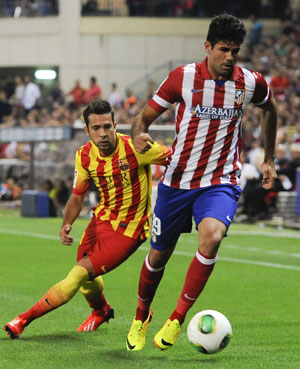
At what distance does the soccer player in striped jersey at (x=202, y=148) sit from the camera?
7.20 meters

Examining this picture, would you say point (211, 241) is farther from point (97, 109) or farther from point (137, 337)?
point (97, 109)

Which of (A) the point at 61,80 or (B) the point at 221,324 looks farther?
(A) the point at 61,80

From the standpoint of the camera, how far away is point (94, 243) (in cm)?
817

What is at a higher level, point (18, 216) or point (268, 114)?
point (268, 114)

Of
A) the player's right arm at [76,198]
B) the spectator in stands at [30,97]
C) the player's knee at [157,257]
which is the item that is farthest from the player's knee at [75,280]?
the spectator in stands at [30,97]

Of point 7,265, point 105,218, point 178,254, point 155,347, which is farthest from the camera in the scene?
point 178,254

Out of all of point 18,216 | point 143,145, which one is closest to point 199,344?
point 143,145

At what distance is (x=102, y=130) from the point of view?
26.3ft

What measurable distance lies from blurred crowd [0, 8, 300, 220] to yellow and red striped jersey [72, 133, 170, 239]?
40.7ft

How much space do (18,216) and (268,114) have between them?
54.4 feet

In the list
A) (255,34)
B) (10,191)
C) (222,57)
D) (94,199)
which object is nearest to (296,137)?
(94,199)

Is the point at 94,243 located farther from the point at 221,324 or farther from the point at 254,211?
the point at 254,211

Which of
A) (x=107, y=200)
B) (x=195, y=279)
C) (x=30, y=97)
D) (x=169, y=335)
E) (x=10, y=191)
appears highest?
(x=107, y=200)

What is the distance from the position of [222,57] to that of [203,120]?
1.53ft
